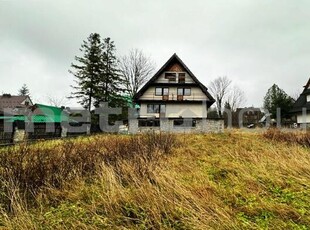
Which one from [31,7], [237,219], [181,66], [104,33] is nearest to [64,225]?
[237,219]

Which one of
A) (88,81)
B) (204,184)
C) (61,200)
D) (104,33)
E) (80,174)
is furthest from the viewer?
(104,33)

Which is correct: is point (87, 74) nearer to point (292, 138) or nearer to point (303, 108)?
point (292, 138)

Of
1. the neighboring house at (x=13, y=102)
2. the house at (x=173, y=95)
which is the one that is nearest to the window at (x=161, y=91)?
the house at (x=173, y=95)

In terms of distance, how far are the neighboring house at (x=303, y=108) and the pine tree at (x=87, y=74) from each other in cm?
2758

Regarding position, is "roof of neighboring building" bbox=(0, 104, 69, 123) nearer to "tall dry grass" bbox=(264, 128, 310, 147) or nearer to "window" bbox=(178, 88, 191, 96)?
"window" bbox=(178, 88, 191, 96)

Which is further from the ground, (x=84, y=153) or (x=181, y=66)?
(x=181, y=66)

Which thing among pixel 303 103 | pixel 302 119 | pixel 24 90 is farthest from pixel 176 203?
pixel 24 90

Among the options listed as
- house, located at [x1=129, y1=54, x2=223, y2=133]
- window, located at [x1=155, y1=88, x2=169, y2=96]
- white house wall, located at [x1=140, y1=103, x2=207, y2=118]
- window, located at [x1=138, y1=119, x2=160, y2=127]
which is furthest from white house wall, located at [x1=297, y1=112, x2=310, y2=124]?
window, located at [x1=138, y1=119, x2=160, y2=127]

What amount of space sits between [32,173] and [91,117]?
87.6ft

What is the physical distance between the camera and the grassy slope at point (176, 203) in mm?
2984

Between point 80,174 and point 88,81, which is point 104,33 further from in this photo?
point 80,174

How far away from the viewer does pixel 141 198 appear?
3.51 meters

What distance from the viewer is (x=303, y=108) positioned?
1261 inches

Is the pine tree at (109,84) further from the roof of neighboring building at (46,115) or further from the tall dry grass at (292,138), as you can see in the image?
the tall dry grass at (292,138)
